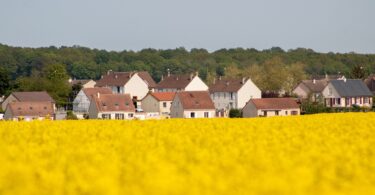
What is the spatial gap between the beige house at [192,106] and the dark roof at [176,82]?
29.2 meters

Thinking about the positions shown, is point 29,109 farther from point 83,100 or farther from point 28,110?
point 83,100

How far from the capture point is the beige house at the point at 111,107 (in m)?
71.4

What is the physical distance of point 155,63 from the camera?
189 m

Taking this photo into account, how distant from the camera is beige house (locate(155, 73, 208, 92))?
103 metres

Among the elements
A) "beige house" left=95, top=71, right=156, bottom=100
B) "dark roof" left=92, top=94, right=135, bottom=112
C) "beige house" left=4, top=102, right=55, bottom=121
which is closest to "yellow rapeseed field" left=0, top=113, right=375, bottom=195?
"beige house" left=4, top=102, right=55, bottom=121

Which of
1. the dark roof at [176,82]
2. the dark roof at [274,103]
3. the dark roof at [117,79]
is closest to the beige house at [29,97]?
the dark roof at [117,79]

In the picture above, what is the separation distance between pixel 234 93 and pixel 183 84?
13.4m

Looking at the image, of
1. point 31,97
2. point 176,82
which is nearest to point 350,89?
point 176,82

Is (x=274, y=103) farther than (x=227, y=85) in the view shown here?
No

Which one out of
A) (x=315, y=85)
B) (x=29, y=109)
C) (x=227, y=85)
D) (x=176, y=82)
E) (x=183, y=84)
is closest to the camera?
(x=29, y=109)

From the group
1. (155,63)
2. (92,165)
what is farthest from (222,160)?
(155,63)

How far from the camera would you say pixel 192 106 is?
71.9m

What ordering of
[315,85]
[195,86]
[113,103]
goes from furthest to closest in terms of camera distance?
1. [195,86]
2. [315,85]
3. [113,103]

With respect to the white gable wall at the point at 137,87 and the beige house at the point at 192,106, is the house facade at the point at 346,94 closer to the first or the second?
the beige house at the point at 192,106
